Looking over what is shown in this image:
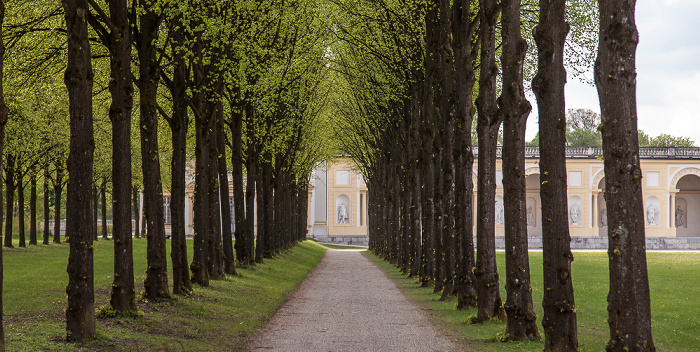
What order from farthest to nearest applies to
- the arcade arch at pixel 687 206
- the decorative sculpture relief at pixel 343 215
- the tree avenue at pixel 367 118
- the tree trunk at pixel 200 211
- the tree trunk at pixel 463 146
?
the decorative sculpture relief at pixel 343 215 < the arcade arch at pixel 687 206 < the tree trunk at pixel 200 211 < the tree trunk at pixel 463 146 < the tree avenue at pixel 367 118

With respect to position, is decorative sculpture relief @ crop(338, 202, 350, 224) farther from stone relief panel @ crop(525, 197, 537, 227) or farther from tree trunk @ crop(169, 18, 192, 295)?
tree trunk @ crop(169, 18, 192, 295)

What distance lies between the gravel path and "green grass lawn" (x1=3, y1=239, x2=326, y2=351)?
559 millimetres

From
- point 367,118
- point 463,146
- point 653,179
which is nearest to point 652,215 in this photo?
point 653,179

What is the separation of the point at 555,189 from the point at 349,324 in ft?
21.0

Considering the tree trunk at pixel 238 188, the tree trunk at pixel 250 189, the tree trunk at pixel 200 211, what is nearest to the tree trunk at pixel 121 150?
the tree trunk at pixel 200 211

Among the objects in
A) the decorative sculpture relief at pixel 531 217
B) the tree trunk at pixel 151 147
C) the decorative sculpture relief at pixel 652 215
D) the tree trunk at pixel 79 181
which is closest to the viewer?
the tree trunk at pixel 79 181

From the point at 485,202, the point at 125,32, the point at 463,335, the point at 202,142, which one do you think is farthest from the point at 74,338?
the point at 202,142

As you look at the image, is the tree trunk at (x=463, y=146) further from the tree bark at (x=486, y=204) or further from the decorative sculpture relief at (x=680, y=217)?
the decorative sculpture relief at (x=680, y=217)

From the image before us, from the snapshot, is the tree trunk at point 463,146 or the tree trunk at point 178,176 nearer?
the tree trunk at point 463,146

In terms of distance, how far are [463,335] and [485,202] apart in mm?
3039

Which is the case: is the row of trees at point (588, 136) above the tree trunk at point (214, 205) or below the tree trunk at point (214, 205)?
above

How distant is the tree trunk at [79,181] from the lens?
10.5 meters

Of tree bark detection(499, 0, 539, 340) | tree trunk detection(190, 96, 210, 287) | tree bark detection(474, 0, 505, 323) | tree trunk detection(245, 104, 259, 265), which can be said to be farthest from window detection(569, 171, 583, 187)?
tree bark detection(499, 0, 539, 340)

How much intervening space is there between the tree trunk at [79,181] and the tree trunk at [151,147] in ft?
13.6
